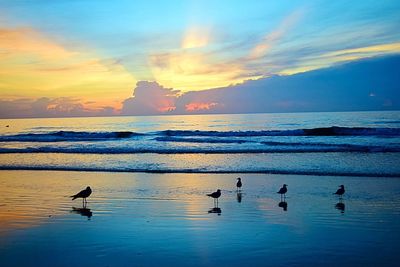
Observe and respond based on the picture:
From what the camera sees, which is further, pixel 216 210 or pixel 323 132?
pixel 323 132

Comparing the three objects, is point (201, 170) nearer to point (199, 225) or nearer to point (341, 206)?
point (341, 206)

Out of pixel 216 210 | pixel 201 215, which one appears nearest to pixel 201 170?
pixel 216 210

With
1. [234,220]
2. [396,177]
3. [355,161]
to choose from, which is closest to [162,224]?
[234,220]

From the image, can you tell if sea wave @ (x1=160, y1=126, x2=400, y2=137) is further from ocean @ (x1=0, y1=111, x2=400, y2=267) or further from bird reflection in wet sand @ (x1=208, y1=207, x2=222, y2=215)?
bird reflection in wet sand @ (x1=208, y1=207, x2=222, y2=215)

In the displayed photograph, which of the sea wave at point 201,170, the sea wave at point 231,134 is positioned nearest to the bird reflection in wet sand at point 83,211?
the sea wave at point 201,170

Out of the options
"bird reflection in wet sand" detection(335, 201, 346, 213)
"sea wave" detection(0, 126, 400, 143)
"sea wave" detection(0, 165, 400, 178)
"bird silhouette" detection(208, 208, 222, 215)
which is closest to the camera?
"bird silhouette" detection(208, 208, 222, 215)

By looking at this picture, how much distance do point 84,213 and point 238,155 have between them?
45.7ft

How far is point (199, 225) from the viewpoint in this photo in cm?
786

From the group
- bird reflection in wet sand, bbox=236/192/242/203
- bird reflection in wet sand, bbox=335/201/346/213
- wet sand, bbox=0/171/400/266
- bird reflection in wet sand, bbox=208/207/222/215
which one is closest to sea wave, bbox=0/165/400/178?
wet sand, bbox=0/171/400/266

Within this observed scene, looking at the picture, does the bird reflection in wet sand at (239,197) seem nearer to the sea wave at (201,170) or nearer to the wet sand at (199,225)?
the wet sand at (199,225)

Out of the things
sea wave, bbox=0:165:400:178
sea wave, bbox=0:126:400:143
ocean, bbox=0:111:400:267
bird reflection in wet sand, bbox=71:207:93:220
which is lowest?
bird reflection in wet sand, bbox=71:207:93:220

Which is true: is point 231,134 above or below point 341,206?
above

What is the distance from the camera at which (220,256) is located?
603 centimetres

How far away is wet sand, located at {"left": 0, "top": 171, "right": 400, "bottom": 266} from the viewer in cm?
606
